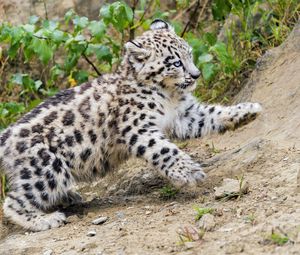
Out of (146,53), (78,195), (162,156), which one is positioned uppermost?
(146,53)

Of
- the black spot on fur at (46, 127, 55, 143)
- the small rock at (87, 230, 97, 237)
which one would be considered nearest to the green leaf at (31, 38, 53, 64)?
the black spot on fur at (46, 127, 55, 143)

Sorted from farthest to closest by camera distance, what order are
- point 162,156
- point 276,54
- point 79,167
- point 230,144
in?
1. point 276,54
2. point 230,144
3. point 79,167
4. point 162,156

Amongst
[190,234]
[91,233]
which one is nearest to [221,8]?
[91,233]

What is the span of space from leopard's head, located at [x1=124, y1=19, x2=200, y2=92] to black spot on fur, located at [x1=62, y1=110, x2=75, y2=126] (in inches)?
30.0

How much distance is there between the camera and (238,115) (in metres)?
7.92

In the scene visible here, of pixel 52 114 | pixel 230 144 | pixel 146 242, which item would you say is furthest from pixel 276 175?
pixel 52 114

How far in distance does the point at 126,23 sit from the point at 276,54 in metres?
1.80

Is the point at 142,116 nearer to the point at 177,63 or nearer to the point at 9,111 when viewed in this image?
the point at 177,63

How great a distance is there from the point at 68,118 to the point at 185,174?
144cm

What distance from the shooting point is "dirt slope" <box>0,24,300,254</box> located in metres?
5.76

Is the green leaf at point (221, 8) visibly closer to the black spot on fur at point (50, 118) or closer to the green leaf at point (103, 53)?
the green leaf at point (103, 53)

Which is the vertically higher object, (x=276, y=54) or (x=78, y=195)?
(x=276, y=54)

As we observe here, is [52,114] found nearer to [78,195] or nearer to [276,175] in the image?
[78,195]

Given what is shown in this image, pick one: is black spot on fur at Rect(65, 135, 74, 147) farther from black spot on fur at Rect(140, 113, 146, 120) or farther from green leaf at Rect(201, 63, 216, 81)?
green leaf at Rect(201, 63, 216, 81)
